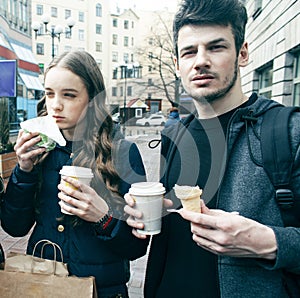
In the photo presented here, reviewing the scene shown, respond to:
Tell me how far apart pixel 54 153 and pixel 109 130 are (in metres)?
0.33

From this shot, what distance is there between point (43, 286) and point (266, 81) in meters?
10.6

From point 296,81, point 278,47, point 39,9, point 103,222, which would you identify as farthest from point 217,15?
point 39,9

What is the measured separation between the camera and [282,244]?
3.44 feet

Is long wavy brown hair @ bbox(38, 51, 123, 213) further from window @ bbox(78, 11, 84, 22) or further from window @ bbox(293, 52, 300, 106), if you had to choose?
window @ bbox(78, 11, 84, 22)

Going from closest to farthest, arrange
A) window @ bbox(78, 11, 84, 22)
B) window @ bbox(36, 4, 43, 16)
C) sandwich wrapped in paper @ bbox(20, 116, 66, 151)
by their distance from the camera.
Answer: sandwich wrapped in paper @ bbox(20, 116, 66, 151) → window @ bbox(36, 4, 43, 16) → window @ bbox(78, 11, 84, 22)

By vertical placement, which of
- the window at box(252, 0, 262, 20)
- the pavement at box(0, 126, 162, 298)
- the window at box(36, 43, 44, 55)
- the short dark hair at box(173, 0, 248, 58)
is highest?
the window at box(36, 43, 44, 55)

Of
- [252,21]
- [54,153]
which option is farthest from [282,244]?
[252,21]

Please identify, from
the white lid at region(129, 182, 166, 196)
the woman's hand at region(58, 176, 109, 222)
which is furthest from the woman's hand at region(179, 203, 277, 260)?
the woman's hand at region(58, 176, 109, 222)

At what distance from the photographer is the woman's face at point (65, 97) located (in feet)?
5.08

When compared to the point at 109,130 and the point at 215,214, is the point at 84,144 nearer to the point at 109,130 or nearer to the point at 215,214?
the point at 109,130

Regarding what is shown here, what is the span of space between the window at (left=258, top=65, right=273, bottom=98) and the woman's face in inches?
356

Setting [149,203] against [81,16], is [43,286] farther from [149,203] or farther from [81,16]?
[81,16]

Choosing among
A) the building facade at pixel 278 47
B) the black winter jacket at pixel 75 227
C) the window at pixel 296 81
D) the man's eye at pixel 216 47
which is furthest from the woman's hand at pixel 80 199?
the window at pixel 296 81

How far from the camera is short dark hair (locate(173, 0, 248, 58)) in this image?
1.35 metres
